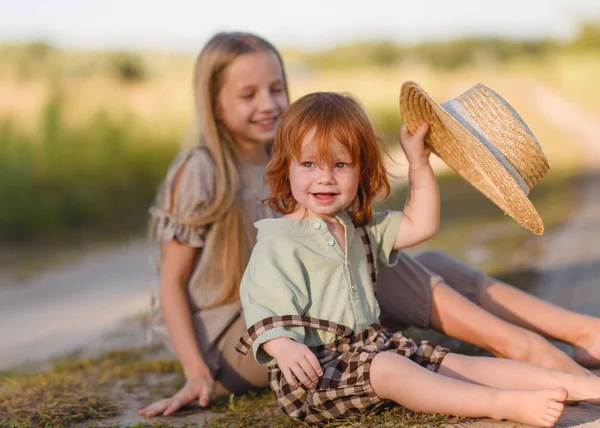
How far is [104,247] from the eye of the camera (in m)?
7.94

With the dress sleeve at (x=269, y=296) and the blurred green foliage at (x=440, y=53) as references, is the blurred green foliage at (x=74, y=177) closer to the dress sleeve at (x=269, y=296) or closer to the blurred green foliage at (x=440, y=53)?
the dress sleeve at (x=269, y=296)

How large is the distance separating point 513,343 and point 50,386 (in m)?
1.87

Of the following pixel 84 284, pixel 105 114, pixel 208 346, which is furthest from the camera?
pixel 105 114

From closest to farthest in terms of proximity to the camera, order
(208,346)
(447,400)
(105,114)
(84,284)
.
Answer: (447,400) → (208,346) → (84,284) → (105,114)

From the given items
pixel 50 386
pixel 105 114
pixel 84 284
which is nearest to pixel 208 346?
pixel 50 386

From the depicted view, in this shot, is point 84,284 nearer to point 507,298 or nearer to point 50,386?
point 50,386

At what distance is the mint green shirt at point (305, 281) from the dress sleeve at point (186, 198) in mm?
537

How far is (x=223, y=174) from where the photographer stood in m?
3.20

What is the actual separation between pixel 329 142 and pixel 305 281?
17.8 inches

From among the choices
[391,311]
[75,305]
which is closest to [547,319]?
[391,311]

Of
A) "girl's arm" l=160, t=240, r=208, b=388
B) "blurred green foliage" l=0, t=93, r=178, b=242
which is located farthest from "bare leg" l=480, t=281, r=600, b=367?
"blurred green foliage" l=0, t=93, r=178, b=242

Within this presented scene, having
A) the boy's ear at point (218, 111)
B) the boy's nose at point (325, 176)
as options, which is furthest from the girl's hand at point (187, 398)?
the boy's ear at point (218, 111)

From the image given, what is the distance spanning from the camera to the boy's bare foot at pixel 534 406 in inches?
89.3

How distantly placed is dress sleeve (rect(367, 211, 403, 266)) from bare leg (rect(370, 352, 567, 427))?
1.52 ft
